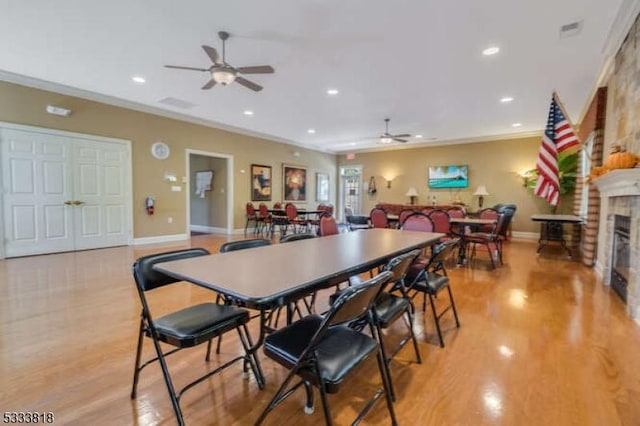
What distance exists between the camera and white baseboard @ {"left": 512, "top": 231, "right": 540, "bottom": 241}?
26.8 feet

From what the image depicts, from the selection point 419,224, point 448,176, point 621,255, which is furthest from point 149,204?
point 448,176

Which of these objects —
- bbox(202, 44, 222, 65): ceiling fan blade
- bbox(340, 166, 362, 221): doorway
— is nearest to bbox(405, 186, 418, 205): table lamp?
bbox(340, 166, 362, 221): doorway

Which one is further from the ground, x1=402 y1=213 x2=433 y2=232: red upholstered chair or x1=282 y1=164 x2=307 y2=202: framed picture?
x1=282 y1=164 x2=307 y2=202: framed picture

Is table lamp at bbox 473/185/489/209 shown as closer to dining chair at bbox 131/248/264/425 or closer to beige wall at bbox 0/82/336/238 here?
beige wall at bbox 0/82/336/238

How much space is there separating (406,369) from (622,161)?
122 inches

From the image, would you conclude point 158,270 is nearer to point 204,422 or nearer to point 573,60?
point 204,422

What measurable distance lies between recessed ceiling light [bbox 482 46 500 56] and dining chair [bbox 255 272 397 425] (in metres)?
3.68

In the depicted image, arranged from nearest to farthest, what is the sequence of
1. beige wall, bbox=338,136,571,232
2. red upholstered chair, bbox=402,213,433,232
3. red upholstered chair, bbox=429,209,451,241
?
red upholstered chair, bbox=402,213,433,232 < red upholstered chair, bbox=429,209,451,241 < beige wall, bbox=338,136,571,232

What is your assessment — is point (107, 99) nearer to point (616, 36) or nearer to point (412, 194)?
point (616, 36)

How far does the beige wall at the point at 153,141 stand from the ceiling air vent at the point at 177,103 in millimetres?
729

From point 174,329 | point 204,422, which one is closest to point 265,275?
point 174,329

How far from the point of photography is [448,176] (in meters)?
9.62

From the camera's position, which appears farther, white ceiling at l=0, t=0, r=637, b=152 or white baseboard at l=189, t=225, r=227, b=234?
white baseboard at l=189, t=225, r=227, b=234

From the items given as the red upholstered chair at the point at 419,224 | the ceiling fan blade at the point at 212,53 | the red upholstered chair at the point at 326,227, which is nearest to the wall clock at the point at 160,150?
the ceiling fan blade at the point at 212,53
